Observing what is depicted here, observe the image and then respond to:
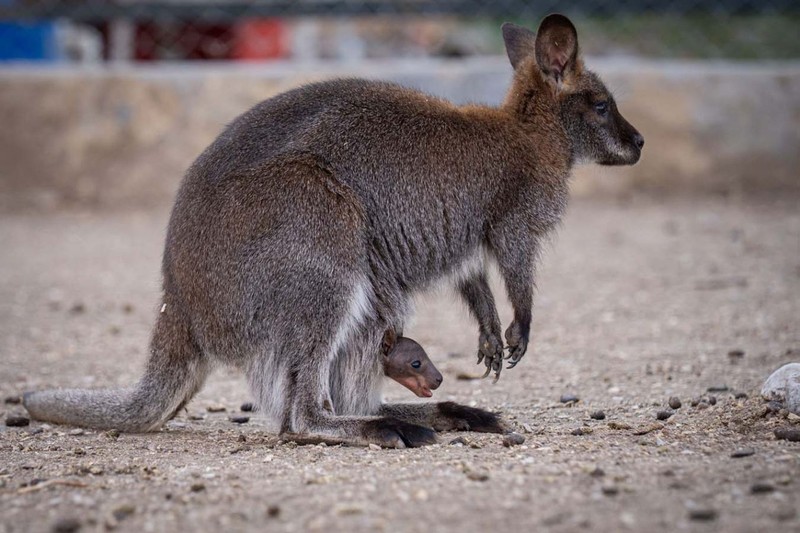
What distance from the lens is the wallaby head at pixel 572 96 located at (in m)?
4.72

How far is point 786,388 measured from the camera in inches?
157

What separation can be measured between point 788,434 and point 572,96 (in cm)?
175

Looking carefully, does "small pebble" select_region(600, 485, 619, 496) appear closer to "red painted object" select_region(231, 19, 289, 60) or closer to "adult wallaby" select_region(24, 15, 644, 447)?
"adult wallaby" select_region(24, 15, 644, 447)

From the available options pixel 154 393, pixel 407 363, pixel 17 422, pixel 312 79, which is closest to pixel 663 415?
pixel 407 363

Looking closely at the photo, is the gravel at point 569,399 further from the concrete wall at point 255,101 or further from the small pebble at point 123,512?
the concrete wall at point 255,101

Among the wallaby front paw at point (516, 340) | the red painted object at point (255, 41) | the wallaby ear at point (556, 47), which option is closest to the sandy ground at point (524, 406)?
the wallaby front paw at point (516, 340)

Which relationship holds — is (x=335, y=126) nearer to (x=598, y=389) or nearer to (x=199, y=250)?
(x=199, y=250)

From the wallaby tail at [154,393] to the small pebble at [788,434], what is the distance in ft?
6.66

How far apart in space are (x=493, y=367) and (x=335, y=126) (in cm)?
120

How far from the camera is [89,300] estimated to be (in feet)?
23.1

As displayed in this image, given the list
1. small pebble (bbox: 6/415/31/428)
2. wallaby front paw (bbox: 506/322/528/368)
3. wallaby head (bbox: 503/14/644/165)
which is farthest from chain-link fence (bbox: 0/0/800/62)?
small pebble (bbox: 6/415/31/428)

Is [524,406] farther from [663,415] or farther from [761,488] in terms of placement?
[761,488]

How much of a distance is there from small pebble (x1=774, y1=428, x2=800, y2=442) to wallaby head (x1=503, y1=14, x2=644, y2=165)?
155 centimetres

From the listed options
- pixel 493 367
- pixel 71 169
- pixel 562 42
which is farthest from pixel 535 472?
pixel 71 169
